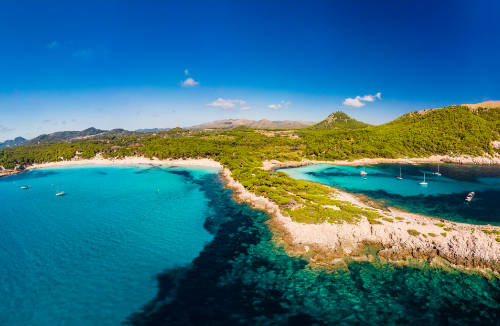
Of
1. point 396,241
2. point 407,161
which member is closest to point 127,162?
point 396,241

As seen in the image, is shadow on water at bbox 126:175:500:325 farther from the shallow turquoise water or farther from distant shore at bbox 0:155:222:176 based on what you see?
distant shore at bbox 0:155:222:176

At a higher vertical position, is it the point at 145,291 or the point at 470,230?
the point at 470,230

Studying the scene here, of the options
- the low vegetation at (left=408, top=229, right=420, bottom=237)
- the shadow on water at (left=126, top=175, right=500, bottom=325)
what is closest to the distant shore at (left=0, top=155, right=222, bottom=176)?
the shadow on water at (left=126, top=175, right=500, bottom=325)

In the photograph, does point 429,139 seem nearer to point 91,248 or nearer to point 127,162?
point 91,248

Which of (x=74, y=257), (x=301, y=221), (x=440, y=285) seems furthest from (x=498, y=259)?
(x=74, y=257)

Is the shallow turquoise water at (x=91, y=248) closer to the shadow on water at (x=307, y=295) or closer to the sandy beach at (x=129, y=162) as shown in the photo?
the shadow on water at (x=307, y=295)

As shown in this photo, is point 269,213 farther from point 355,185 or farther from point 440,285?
point 355,185
